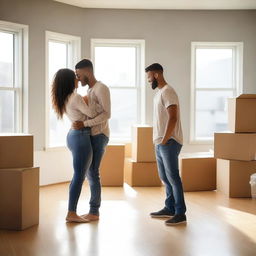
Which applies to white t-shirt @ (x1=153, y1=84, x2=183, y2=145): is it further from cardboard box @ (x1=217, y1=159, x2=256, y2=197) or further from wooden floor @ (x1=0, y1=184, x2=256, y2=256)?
cardboard box @ (x1=217, y1=159, x2=256, y2=197)

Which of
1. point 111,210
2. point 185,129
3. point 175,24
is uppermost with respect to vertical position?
point 175,24

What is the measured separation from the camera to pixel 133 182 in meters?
6.32

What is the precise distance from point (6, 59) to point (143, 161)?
2240mm

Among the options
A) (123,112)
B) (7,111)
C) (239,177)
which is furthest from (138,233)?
(123,112)

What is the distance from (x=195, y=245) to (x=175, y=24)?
4.33m

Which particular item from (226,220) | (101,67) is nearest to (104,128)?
(226,220)

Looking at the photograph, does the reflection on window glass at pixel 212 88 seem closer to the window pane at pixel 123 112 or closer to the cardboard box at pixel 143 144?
the window pane at pixel 123 112

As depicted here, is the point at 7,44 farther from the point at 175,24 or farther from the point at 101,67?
the point at 175,24

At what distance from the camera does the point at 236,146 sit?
216 inches

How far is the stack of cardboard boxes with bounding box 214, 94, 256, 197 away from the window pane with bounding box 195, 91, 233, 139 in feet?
5.43

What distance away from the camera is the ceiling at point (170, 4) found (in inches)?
257

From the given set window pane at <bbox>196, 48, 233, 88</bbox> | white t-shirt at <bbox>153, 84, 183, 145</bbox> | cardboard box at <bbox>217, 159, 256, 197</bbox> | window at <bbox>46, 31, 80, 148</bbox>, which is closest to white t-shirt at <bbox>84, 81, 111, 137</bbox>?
white t-shirt at <bbox>153, 84, 183, 145</bbox>

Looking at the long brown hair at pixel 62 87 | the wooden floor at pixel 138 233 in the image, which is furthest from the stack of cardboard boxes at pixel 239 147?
the long brown hair at pixel 62 87

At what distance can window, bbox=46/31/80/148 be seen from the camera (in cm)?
650
